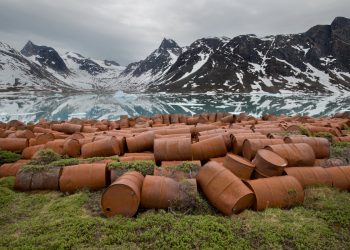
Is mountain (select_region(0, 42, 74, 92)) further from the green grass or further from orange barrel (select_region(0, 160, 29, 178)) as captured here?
the green grass

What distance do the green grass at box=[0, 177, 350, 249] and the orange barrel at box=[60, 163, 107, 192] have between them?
94cm

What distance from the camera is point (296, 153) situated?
30.3ft

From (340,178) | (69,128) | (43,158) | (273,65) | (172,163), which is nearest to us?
(340,178)

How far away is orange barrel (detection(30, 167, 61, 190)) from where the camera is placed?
29.4 ft

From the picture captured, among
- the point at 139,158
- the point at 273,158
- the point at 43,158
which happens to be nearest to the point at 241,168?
the point at 273,158

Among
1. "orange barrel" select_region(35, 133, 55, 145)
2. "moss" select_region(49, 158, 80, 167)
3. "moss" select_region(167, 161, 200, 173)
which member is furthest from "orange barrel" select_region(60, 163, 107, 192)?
"orange barrel" select_region(35, 133, 55, 145)

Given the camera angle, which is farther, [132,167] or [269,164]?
[132,167]

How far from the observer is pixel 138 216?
7098mm

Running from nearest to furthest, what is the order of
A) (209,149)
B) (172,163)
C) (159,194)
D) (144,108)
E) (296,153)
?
(159,194), (296,153), (172,163), (209,149), (144,108)

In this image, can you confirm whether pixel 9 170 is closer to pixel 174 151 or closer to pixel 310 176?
pixel 174 151

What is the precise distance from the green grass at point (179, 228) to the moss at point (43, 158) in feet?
7.56

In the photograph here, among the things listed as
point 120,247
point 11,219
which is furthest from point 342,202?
point 11,219

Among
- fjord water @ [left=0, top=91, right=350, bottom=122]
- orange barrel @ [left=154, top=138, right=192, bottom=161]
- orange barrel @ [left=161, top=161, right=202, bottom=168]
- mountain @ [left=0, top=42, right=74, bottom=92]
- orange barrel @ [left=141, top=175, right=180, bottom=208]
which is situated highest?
mountain @ [left=0, top=42, right=74, bottom=92]

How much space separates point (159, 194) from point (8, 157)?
7879mm
